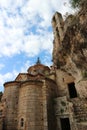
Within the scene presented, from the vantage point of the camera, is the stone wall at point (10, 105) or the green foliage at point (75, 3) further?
the stone wall at point (10, 105)

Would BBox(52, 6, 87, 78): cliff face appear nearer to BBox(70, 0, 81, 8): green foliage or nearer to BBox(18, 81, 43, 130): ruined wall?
BBox(70, 0, 81, 8): green foliage

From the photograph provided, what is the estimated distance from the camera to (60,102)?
18.4 metres

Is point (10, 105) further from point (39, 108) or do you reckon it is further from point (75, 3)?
point (75, 3)

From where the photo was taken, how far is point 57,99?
18812mm

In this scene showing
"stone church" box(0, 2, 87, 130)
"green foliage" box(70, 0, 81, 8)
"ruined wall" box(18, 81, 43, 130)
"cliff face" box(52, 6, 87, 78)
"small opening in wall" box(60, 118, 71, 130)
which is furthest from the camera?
"small opening in wall" box(60, 118, 71, 130)

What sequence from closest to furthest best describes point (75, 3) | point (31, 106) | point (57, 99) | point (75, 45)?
point (75, 3) < point (75, 45) < point (31, 106) < point (57, 99)

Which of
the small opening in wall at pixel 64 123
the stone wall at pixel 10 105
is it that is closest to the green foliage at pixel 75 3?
the stone wall at pixel 10 105

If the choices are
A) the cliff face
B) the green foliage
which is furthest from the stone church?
the green foliage

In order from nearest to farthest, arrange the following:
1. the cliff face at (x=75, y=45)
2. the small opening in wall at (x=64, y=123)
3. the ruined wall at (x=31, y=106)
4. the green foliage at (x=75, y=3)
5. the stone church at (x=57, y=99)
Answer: the cliff face at (x=75, y=45)
the green foliage at (x=75, y=3)
the stone church at (x=57, y=99)
the ruined wall at (x=31, y=106)
the small opening in wall at (x=64, y=123)

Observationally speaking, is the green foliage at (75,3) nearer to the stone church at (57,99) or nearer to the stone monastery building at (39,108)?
the stone church at (57,99)

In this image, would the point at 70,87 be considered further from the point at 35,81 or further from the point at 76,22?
the point at 76,22

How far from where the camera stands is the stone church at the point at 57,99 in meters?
14.9

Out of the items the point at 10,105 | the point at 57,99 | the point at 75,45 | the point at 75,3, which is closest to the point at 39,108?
the point at 57,99

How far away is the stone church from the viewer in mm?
14950
